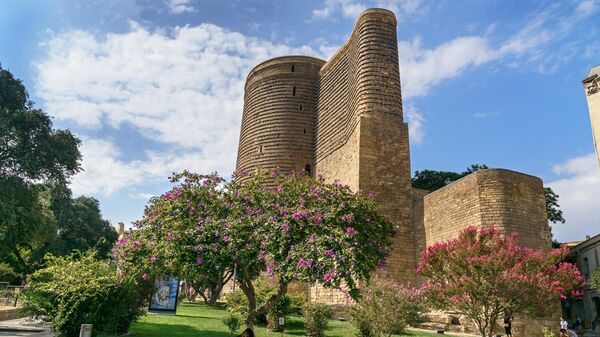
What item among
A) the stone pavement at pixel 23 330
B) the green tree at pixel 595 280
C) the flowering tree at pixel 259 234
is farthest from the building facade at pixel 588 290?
the stone pavement at pixel 23 330

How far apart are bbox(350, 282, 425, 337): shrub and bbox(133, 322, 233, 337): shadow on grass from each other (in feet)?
11.5

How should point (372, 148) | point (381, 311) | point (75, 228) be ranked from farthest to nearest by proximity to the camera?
point (75, 228) < point (372, 148) < point (381, 311)

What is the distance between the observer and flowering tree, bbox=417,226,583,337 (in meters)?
10.7

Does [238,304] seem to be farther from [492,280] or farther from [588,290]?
[588,290]

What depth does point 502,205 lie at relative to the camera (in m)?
17.0

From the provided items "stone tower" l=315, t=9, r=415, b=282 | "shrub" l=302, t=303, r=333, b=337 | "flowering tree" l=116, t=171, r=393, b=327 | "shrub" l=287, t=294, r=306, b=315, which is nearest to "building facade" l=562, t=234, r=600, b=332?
"stone tower" l=315, t=9, r=415, b=282

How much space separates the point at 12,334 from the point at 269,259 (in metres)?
7.09

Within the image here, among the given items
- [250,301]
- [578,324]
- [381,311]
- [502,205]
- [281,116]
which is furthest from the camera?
[281,116]

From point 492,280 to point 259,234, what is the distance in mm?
6003

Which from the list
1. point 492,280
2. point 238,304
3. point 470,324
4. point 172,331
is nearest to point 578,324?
point 470,324

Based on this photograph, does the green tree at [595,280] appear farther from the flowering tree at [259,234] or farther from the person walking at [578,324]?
the flowering tree at [259,234]

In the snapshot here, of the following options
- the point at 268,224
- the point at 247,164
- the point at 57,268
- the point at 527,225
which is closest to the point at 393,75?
the point at 527,225

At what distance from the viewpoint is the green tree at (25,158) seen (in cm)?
1934

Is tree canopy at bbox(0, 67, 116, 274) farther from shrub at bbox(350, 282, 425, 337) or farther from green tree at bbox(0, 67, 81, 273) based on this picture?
shrub at bbox(350, 282, 425, 337)
